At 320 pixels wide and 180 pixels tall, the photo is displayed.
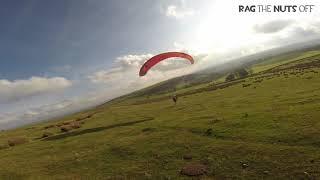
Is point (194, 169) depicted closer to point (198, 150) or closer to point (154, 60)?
point (198, 150)

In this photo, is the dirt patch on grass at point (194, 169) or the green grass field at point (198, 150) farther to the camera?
the dirt patch on grass at point (194, 169)

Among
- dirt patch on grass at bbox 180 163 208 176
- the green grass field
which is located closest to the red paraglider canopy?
the green grass field

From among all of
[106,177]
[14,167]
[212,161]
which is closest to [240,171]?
[212,161]

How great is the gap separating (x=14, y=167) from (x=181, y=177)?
1874cm

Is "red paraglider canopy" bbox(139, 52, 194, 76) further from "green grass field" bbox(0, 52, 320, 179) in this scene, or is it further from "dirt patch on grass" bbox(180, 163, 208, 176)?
"dirt patch on grass" bbox(180, 163, 208, 176)

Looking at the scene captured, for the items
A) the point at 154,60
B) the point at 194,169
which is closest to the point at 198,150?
the point at 194,169

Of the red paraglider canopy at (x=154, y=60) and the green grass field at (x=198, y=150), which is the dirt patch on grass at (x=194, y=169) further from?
the red paraglider canopy at (x=154, y=60)

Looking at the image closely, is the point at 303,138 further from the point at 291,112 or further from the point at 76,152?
the point at 76,152

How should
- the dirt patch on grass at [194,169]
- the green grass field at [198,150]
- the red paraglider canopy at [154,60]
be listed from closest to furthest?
the green grass field at [198,150] → the dirt patch on grass at [194,169] → the red paraglider canopy at [154,60]

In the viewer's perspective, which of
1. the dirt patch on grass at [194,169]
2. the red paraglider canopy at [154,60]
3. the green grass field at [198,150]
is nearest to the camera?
the green grass field at [198,150]

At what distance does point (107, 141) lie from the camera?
141 feet

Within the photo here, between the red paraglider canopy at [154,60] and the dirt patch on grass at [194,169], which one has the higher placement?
the red paraglider canopy at [154,60]

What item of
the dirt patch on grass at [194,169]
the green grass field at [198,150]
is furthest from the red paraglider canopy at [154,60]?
the dirt patch on grass at [194,169]

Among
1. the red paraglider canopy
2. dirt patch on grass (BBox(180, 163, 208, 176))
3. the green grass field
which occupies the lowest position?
dirt patch on grass (BBox(180, 163, 208, 176))
